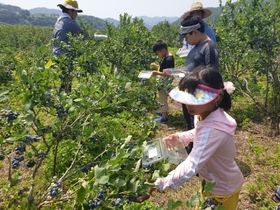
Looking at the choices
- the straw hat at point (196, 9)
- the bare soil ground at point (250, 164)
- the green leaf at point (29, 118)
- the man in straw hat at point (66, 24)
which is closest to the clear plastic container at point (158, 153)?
the green leaf at point (29, 118)

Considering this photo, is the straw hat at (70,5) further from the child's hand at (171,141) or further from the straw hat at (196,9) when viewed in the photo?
the child's hand at (171,141)

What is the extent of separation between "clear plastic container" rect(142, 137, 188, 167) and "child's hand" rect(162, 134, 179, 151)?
27 mm

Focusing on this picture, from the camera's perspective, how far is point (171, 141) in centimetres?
164

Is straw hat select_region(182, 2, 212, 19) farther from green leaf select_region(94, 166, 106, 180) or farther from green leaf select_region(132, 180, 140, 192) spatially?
green leaf select_region(94, 166, 106, 180)

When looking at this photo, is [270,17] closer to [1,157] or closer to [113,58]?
[113,58]

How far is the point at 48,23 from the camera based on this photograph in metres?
131

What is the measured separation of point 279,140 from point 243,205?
4.95 ft

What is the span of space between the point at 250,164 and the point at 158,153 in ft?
7.38

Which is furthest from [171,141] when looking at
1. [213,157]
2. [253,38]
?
[253,38]

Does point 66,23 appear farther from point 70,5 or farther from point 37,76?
point 37,76

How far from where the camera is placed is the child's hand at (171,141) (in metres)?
1.62

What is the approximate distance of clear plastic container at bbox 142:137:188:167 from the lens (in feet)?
4.25

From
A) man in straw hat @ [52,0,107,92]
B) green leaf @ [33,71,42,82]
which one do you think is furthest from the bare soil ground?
man in straw hat @ [52,0,107,92]

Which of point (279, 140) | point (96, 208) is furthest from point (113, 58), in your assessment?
point (96, 208)
